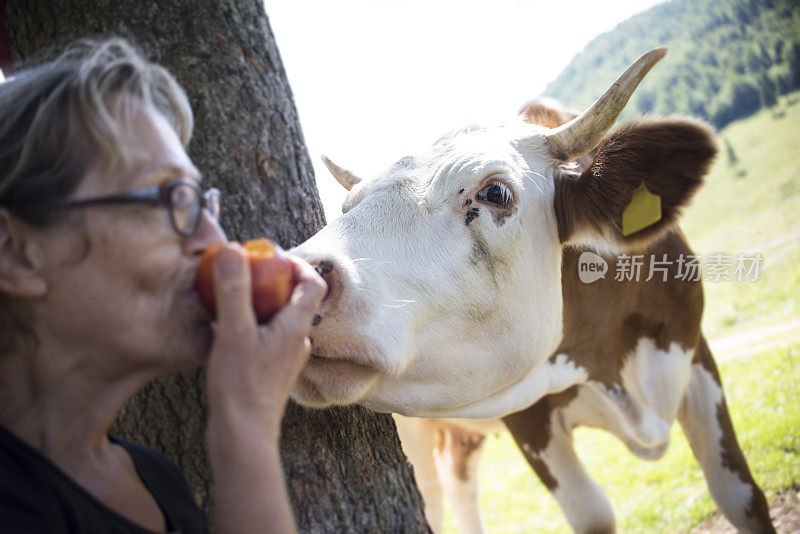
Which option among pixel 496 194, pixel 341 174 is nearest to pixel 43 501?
pixel 496 194

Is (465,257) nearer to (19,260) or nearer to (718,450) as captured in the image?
(19,260)

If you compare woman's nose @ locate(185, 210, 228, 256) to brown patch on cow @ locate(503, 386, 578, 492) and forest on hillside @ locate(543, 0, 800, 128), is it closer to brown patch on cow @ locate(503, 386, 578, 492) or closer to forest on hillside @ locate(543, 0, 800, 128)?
brown patch on cow @ locate(503, 386, 578, 492)

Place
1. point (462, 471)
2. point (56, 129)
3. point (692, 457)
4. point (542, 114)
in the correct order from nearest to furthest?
point (56, 129)
point (542, 114)
point (462, 471)
point (692, 457)

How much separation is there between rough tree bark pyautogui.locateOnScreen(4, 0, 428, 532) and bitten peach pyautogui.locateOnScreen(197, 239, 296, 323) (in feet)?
2.62

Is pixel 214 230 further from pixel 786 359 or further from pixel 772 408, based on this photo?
pixel 786 359

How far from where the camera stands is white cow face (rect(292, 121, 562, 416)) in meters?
1.83

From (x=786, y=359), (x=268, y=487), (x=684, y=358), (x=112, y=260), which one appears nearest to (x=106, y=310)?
(x=112, y=260)

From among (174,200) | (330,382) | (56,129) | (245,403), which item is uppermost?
(56,129)

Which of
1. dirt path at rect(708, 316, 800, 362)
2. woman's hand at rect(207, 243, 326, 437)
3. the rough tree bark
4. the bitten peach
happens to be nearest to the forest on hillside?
dirt path at rect(708, 316, 800, 362)

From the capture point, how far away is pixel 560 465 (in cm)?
372

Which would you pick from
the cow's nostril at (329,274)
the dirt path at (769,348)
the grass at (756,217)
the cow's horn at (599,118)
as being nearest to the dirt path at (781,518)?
the dirt path at (769,348)

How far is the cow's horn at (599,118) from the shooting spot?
2096mm

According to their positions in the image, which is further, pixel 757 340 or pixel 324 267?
pixel 757 340

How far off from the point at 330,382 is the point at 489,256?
2.38ft
